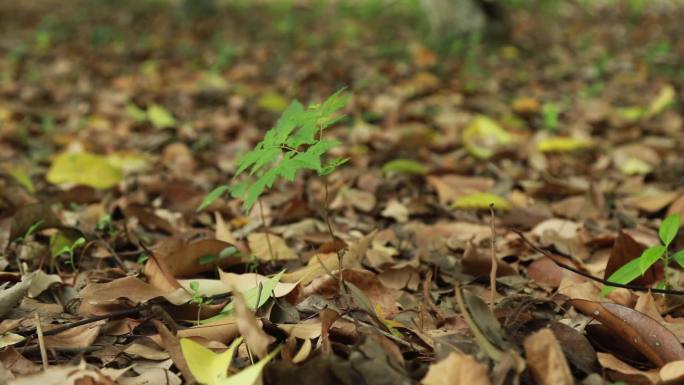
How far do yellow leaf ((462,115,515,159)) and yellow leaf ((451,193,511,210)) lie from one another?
2.33 ft

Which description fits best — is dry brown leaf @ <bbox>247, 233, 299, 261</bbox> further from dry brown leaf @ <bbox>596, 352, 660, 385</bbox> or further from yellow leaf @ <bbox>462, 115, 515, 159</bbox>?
yellow leaf @ <bbox>462, 115, 515, 159</bbox>

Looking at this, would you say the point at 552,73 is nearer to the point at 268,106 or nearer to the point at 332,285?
the point at 268,106

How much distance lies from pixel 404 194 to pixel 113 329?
51.4 inches

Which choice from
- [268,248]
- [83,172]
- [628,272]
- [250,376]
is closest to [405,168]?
[268,248]

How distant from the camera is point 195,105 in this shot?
3.88 metres

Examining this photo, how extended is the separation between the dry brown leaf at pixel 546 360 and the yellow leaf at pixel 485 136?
190cm

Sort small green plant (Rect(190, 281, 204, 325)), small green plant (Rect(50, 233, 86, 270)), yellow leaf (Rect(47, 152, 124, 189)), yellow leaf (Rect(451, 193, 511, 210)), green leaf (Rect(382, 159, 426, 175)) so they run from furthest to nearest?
green leaf (Rect(382, 159, 426, 175)) → yellow leaf (Rect(47, 152, 124, 189)) → yellow leaf (Rect(451, 193, 511, 210)) → small green plant (Rect(50, 233, 86, 270)) → small green plant (Rect(190, 281, 204, 325))

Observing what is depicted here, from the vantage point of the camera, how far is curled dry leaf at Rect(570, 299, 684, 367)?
1161 mm

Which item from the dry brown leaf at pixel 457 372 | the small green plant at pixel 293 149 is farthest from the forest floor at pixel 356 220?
the small green plant at pixel 293 149

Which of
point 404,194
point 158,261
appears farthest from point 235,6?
point 158,261

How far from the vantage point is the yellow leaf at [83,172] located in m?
2.38

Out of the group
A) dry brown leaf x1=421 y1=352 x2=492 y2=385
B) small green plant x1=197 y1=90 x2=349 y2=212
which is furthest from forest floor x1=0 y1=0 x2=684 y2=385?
small green plant x1=197 y1=90 x2=349 y2=212

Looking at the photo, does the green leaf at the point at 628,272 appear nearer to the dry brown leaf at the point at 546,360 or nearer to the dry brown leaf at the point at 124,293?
the dry brown leaf at the point at 546,360

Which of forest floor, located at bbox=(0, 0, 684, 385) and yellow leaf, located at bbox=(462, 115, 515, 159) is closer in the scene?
forest floor, located at bbox=(0, 0, 684, 385)
